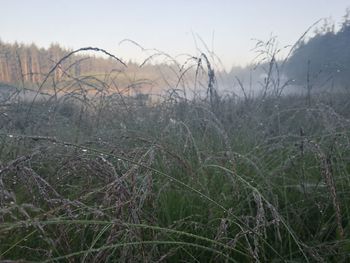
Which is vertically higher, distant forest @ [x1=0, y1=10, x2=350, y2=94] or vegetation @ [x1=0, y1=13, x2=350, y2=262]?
distant forest @ [x1=0, y1=10, x2=350, y2=94]

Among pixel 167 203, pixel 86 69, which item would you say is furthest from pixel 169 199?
pixel 86 69

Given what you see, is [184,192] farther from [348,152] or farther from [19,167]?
[348,152]

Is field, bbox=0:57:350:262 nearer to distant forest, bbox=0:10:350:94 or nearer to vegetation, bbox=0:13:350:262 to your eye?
vegetation, bbox=0:13:350:262

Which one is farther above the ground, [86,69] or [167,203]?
[86,69]

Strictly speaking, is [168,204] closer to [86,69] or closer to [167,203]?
[167,203]

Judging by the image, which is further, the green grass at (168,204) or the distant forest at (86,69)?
the distant forest at (86,69)

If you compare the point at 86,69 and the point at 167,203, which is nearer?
the point at 167,203

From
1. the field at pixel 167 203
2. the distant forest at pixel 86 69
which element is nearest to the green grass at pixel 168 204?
the field at pixel 167 203

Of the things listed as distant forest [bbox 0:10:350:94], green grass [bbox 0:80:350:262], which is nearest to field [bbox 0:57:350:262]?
green grass [bbox 0:80:350:262]

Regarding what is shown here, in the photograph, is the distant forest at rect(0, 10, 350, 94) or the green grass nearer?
the green grass

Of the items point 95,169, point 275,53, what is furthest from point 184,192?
point 275,53

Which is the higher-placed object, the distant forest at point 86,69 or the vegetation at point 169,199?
the distant forest at point 86,69

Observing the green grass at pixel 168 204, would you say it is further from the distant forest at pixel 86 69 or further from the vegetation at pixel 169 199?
the distant forest at pixel 86 69

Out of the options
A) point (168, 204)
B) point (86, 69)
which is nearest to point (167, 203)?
point (168, 204)
